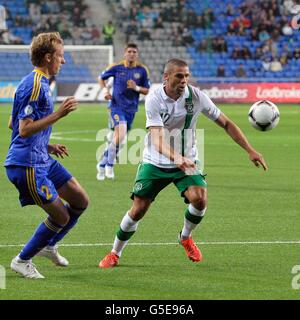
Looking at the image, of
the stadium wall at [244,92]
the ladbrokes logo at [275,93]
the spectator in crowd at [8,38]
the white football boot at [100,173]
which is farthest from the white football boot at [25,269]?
the spectator in crowd at [8,38]

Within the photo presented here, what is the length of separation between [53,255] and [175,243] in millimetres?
1874

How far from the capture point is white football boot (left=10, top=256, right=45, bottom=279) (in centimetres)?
840

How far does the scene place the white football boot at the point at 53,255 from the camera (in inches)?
353

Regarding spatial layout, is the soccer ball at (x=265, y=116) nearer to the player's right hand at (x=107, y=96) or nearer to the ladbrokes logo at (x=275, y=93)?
the player's right hand at (x=107, y=96)

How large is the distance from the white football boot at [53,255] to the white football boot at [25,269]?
0.49 metres

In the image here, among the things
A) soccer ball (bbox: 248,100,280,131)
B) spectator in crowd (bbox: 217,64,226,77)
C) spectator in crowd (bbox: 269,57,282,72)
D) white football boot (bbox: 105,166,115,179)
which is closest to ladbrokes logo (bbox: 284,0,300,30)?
spectator in crowd (bbox: 269,57,282,72)

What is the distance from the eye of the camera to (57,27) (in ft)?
144

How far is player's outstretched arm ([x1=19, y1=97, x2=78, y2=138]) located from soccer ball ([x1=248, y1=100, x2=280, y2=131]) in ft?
11.4

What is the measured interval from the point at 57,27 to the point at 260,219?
108 feet

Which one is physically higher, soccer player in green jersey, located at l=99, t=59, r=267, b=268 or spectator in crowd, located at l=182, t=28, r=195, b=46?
soccer player in green jersey, located at l=99, t=59, r=267, b=268

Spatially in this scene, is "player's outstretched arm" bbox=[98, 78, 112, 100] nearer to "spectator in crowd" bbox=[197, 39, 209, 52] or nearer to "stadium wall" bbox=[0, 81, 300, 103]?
"stadium wall" bbox=[0, 81, 300, 103]

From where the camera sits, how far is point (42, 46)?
821 cm
